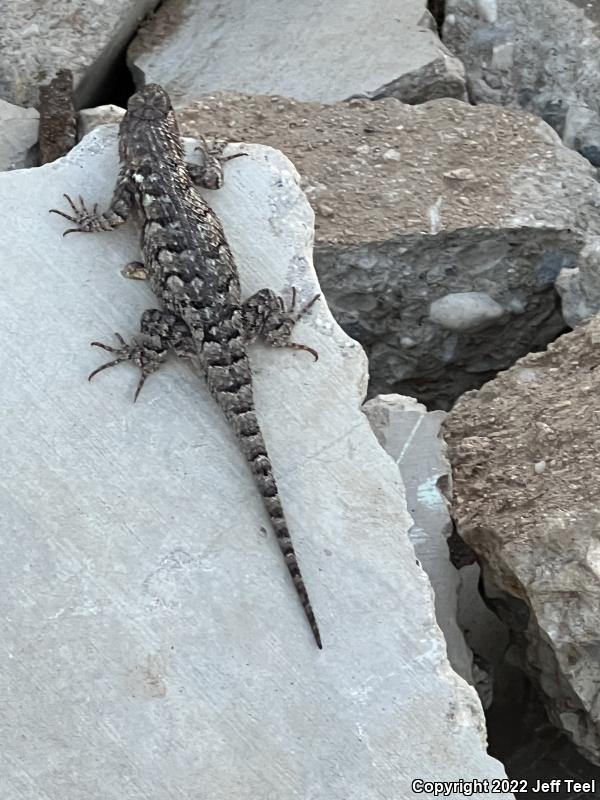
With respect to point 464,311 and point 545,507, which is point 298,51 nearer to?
point 464,311

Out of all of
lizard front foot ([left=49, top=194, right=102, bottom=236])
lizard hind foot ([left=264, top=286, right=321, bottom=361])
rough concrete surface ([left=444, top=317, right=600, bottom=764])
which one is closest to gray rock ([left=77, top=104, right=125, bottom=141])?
lizard front foot ([left=49, top=194, right=102, bottom=236])

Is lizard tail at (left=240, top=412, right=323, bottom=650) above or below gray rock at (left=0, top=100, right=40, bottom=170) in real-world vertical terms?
below

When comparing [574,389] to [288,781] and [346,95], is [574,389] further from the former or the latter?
[346,95]

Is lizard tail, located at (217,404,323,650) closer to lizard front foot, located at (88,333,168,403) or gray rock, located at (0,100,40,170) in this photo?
lizard front foot, located at (88,333,168,403)

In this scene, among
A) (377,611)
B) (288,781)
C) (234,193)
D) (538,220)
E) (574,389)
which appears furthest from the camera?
(538,220)

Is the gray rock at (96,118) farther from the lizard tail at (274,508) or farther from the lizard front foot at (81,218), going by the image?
the lizard tail at (274,508)

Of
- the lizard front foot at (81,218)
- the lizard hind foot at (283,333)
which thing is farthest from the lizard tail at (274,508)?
the lizard front foot at (81,218)

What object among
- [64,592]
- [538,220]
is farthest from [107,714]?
[538,220]
